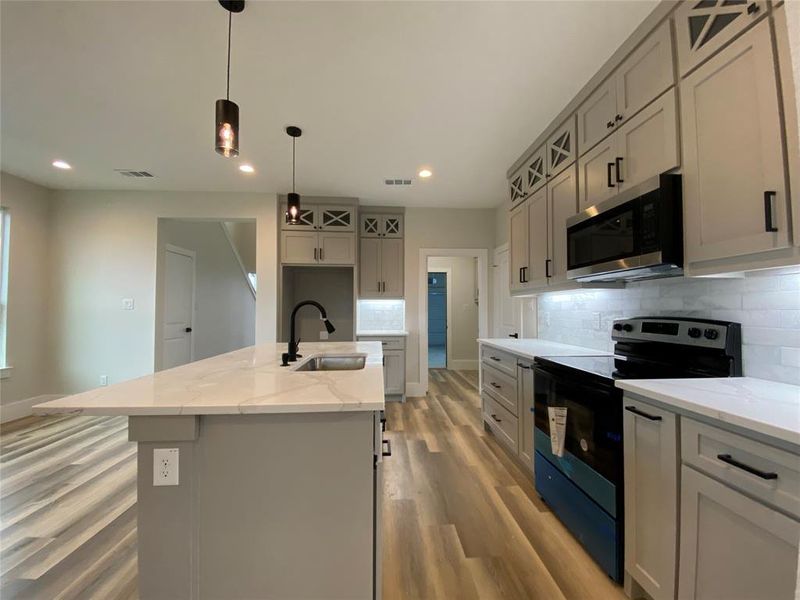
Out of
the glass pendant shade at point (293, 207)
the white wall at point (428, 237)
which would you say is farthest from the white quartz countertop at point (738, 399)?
the white wall at point (428, 237)

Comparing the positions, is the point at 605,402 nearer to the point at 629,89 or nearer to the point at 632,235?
the point at 632,235

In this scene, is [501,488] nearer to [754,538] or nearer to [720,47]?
[754,538]

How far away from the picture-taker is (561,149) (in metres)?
2.45

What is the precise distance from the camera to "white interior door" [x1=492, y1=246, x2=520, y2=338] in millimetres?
4246

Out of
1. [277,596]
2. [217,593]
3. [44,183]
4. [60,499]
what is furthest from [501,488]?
[44,183]

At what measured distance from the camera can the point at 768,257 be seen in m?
1.13

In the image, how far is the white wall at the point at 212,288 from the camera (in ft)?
15.1

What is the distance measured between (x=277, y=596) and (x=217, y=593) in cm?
20

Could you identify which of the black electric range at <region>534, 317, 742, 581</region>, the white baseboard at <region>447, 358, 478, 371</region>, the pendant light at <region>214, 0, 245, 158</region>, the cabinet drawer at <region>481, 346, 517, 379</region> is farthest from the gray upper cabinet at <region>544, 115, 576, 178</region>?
the white baseboard at <region>447, 358, 478, 371</region>

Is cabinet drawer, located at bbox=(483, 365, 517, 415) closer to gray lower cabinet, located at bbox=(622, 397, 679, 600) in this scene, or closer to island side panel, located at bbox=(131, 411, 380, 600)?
gray lower cabinet, located at bbox=(622, 397, 679, 600)

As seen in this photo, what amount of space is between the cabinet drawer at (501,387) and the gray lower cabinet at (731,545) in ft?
4.82

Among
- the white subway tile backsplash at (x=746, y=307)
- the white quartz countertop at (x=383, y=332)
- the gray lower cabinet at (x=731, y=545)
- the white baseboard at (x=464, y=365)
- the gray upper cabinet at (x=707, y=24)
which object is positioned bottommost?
the white baseboard at (x=464, y=365)

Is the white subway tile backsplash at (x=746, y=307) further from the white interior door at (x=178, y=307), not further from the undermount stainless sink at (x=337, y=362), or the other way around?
the white interior door at (x=178, y=307)

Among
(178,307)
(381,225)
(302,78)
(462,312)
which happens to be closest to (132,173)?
(178,307)
